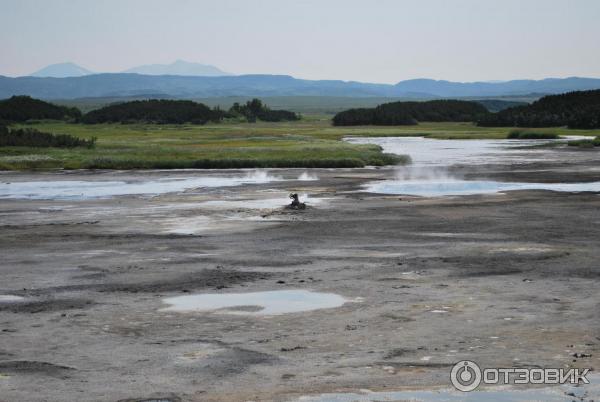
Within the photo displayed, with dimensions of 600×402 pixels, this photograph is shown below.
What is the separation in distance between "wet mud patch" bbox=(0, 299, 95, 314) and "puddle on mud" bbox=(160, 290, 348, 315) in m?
1.63

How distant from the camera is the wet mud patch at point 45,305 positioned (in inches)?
674

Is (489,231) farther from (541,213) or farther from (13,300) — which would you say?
(13,300)

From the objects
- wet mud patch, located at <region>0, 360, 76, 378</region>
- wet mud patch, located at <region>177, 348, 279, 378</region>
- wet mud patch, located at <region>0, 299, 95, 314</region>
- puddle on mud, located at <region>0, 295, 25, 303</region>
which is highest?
wet mud patch, located at <region>177, 348, 279, 378</region>

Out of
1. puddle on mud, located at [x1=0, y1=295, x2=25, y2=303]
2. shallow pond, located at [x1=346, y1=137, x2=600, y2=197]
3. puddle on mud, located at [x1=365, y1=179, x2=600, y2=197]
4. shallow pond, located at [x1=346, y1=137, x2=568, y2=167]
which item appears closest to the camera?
puddle on mud, located at [x1=0, y1=295, x2=25, y2=303]

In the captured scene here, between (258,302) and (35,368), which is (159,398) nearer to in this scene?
(35,368)

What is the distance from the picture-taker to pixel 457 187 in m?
44.1

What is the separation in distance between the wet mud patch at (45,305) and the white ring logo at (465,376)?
7774 millimetres

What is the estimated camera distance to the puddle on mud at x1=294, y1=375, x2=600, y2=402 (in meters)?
11.4

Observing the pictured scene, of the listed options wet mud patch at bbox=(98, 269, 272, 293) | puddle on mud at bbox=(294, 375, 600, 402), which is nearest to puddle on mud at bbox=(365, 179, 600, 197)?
wet mud patch at bbox=(98, 269, 272, 293)

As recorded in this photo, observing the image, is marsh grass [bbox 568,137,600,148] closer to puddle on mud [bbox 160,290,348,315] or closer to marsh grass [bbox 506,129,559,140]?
marsh grass [bbox 506,129,559,140]

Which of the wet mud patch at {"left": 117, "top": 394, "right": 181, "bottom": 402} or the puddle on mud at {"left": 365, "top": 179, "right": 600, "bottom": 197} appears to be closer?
the wet mud patch at {"left": 117, "top": 394, "right": 181, "bottom": 402}

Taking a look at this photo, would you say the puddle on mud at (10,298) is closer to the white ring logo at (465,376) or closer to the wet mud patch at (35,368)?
the wet mud patch at (35,368)

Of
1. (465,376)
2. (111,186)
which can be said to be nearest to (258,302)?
(465,376)

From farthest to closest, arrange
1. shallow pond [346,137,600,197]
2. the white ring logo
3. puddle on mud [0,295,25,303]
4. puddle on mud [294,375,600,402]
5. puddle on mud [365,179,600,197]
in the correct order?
1. shallow pond [346,137,600,197]
2. puddle on mud [365,179,600,197]
3. puddle on mud [0,295,25,303]
4. the white ring logo
5. puddle on mud [294,375,600,402]
